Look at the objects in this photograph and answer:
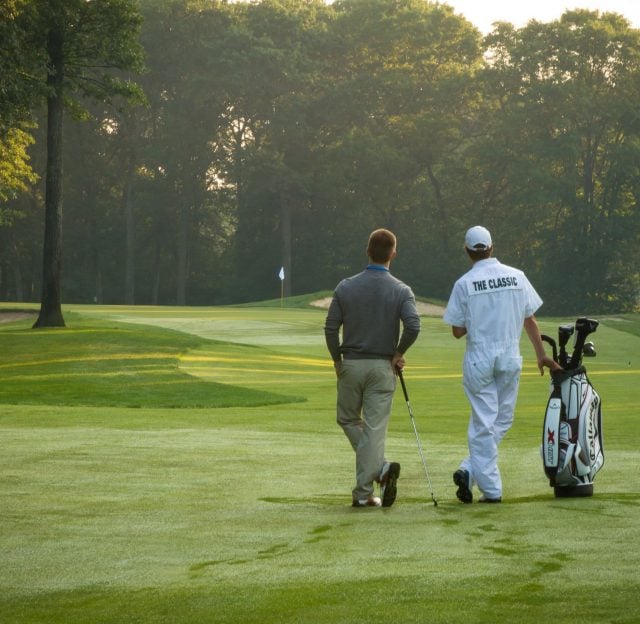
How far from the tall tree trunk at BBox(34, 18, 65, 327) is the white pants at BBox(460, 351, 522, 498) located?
1191 inches

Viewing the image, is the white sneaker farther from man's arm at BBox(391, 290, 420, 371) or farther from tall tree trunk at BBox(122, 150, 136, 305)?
tall tree trunk at BBox(122, 150, 136, 305)

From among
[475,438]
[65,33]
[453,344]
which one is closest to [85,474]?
[475,438]

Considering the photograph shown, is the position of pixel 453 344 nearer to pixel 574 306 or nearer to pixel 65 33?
pixel 65 33

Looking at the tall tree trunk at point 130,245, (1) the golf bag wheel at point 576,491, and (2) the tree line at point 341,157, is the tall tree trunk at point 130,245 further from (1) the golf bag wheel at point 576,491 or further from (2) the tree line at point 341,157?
(1) the golf bag wheel at point 576,491

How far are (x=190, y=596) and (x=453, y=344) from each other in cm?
3805

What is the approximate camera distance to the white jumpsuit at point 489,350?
10.4 m

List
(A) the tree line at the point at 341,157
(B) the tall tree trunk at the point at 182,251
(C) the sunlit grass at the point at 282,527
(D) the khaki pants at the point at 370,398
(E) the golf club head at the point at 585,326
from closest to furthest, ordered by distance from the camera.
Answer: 1. (C) the sunlit grass at the point at 282,527
2. (D) the khaki pants at the point at 370,398
3. (E) the golf club head at the point at 585,326
4. (A) the tree line at the point at 341,157
5. (B) the tall tree trunk at the point at 182,251

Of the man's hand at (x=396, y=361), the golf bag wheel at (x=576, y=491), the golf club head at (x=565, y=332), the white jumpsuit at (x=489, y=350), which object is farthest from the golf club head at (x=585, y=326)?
the man's hand at (x=396, y=361)

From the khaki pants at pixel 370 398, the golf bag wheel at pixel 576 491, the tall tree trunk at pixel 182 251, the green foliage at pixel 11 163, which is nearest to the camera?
the golf bag wheel at pixel 576 491

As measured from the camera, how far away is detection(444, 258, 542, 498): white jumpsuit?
1044 centimetres

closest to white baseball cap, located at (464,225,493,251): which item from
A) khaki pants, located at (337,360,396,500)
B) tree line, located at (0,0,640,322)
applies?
khaki pants, located at (337,360,396,500)

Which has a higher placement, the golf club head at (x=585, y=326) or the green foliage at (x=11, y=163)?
the green foliage at (x=11, y=163)

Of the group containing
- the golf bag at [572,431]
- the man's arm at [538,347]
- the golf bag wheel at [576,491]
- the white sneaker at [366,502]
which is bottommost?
the white sneaker at [366,502]

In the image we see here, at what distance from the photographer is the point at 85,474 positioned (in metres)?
12.1
